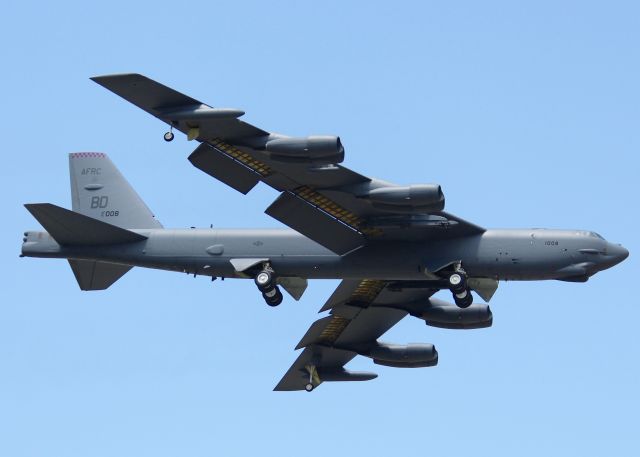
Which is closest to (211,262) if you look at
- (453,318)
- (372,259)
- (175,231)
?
(175,231)

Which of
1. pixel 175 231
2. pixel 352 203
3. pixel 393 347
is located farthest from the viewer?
pixel 393 347

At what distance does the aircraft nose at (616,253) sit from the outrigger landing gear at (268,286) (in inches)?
448

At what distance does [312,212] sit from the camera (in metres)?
54.2

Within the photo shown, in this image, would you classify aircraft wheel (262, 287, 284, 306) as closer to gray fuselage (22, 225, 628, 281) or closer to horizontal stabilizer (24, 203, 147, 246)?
gray fuselage (22, 225, 628, 281)

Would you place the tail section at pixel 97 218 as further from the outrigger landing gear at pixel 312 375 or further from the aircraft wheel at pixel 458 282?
the aircraft wheel at pixel 458 282

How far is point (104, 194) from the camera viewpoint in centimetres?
6012

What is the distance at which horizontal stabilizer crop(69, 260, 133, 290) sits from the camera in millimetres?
58688

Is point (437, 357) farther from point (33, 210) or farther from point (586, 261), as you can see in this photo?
point (33, 210)

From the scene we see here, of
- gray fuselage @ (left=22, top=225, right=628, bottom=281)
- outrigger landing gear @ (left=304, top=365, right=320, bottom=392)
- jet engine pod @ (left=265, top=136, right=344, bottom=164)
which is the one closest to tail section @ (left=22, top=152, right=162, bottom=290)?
gray fuselage @ (left=22, top=225, right=628, bottom=281)

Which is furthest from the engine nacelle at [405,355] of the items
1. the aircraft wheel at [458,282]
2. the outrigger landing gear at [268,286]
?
the aircraft wheel at [458,282]

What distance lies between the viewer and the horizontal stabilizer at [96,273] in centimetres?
5869

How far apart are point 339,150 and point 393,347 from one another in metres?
15.5

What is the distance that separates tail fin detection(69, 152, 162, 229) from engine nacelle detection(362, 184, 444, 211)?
1094 centimetres

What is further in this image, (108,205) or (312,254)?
(108,205)
